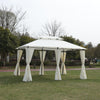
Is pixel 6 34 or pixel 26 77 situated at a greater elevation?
pixel 6 34

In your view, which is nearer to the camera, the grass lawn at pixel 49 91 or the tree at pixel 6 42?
the grass lawn at pixel 49 91

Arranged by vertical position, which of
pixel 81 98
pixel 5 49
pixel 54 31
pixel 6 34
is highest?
pixel 54 31

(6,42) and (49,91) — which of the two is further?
(6,42)

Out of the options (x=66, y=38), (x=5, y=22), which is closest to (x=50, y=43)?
(x=66, y=38)

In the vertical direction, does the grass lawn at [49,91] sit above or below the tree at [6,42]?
below

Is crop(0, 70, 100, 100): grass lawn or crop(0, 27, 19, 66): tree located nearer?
crop(0, 70, 100, 100): grass lawn

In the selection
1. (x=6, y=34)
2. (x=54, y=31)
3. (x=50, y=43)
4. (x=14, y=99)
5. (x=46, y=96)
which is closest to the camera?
(x=14, y=99)

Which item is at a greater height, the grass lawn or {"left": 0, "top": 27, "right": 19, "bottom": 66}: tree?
{"left": 0, "top": 27, "right": 19, "bottom": 66}: tree

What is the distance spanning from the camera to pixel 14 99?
276 inches

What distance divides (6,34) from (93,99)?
2054cm

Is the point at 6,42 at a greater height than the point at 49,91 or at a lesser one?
greater

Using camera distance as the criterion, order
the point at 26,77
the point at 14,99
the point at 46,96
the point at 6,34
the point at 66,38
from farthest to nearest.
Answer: the point at 66,38, the point at 6,34, the point at 26,77, the point at 46,96, the point at 14,99

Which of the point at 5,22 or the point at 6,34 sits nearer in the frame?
the point at 6,34

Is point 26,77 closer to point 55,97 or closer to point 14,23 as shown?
point 55,97
